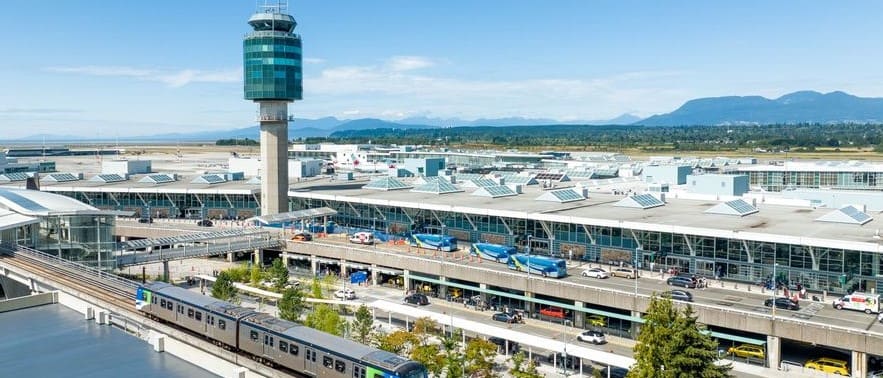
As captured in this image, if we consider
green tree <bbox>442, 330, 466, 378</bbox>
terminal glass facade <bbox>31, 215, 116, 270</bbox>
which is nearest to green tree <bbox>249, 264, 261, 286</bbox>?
terminal glass facade <bbox>31, 215, 116, 270</bbox>

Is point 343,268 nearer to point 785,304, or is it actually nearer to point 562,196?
point 562,196

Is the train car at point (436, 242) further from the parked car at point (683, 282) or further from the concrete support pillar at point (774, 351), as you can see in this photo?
the concrete support pillar at point (774, 351)

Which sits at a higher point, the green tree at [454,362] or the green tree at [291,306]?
the green tree at [291,306]

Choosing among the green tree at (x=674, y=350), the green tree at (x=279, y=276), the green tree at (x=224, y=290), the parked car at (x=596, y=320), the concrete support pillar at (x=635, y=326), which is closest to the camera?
the green tree at (x=674, y=350)

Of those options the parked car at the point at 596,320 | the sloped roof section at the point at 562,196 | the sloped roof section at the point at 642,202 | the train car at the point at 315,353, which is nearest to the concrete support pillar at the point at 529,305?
the parked car at the point at 596,320

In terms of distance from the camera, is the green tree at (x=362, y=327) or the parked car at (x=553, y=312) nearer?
the green tree at (x=362, y=327)

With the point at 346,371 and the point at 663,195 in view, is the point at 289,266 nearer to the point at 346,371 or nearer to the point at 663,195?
the point at 663,195

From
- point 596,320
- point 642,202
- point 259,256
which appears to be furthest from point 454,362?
point 259,256

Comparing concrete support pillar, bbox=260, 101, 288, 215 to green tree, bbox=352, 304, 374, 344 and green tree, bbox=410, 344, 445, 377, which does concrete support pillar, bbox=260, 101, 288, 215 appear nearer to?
green tree, bbox=352, 304, 374, 344
